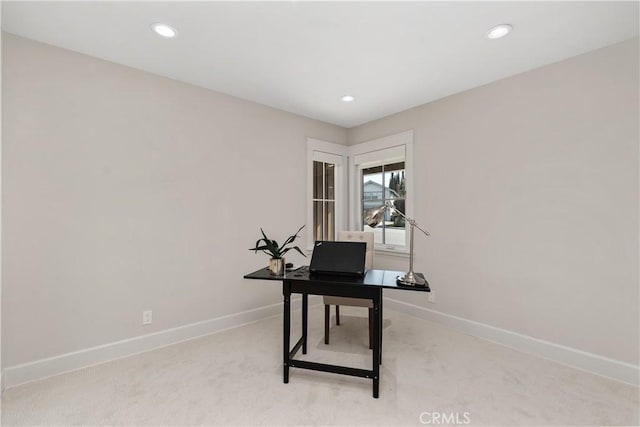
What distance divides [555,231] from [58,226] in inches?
155

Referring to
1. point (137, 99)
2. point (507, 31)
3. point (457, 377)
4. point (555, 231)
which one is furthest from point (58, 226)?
point (555, 231)

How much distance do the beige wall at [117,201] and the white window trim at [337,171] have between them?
61 cm

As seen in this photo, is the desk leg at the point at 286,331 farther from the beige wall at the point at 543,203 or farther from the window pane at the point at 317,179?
the window pane at the point at 317,179

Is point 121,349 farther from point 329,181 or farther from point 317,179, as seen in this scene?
point 329,181

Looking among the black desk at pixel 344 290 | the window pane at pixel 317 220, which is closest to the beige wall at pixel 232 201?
the window pane at pixel 317 220

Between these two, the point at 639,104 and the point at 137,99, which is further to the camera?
the point at 137,99

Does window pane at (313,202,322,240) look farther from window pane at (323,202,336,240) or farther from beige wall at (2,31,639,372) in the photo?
beige wall at (2,31,639,372)

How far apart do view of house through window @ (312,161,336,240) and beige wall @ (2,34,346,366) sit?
767 millimetres

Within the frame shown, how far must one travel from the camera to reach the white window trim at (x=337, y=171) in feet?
12.4

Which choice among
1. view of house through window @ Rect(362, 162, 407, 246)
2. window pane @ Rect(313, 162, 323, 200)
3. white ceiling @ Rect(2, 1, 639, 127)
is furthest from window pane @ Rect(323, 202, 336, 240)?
white ceiling @ Rect(2, 1, 639, 127)

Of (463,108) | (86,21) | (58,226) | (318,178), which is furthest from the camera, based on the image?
(318,178)

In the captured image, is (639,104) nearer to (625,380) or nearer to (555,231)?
(555,231)

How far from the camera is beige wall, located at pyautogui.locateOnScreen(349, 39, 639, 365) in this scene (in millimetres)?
2076

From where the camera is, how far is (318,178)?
397cm
